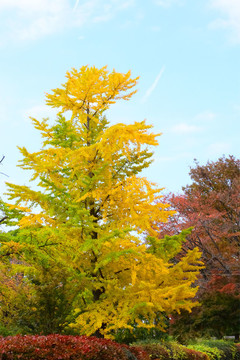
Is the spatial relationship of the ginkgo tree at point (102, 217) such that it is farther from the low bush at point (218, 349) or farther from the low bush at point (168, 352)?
the low bush at point (218, 349)

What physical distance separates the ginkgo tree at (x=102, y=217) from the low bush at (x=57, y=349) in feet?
6.86

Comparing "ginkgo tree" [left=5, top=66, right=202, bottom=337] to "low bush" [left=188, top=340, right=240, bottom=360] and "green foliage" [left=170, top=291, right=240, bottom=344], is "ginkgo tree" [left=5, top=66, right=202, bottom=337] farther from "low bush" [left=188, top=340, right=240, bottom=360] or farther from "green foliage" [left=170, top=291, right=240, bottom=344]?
"green foliage" [left=170, top=291, right=240, bottom=344]

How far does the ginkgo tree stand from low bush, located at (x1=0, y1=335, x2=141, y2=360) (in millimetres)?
2090

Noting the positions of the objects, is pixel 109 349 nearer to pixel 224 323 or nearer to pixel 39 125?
pixel 39 125

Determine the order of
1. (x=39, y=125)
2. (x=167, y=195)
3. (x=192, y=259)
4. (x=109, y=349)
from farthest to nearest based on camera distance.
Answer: (x=167, y=195) < (x=39, y=125) < (x=192, y=259) < (x=109, y=349)

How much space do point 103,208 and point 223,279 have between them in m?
9.03

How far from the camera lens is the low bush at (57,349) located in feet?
22.4

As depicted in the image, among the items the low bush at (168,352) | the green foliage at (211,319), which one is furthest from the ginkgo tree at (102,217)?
the green foliage at (211,319)

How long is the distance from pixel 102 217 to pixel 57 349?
20.4ft

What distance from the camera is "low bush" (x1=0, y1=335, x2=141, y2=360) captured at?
22.4 feet

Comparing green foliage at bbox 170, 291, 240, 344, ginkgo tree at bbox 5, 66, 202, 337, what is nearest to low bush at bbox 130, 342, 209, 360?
ginkgo tree at bbox 5, 66, 202, 337

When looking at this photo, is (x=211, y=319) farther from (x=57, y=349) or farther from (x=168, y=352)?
(x=57, y=349)

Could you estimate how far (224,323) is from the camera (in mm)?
19344

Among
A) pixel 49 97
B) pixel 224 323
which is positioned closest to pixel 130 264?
pixel 49 97
